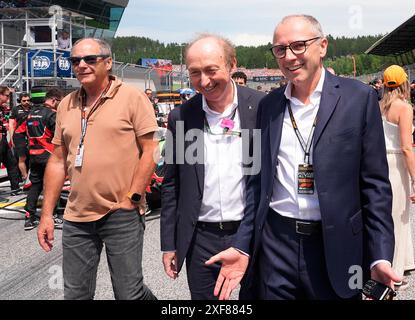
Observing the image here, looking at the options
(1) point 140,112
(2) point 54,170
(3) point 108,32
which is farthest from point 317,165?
(3) point 108,32

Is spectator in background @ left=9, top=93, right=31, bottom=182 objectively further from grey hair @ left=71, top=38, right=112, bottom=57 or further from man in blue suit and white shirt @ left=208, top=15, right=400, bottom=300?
man in blue suit and white shirt @ left=208, top=15, right=400, bottom=300

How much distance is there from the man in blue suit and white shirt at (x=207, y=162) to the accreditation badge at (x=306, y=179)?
37 cm

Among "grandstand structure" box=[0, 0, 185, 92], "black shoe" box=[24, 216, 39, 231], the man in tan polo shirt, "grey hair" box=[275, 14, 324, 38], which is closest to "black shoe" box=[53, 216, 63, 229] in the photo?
"black shoe" box=[24, 216, 39, 231]

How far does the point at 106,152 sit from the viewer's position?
112 inches

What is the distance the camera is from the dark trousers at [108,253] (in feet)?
9.36

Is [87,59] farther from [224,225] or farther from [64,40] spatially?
[64,40]

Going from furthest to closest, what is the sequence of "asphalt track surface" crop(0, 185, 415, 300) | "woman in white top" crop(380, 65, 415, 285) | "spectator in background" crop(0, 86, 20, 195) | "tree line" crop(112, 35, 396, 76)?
"tree line" crop(112, 35, 396, 76), "spectator in background" crop(0, 86, 20, 195), "asphalt track surface" crop(0, 185, 415, 300), "woman in white top" crop(380, 65, 415, 285)

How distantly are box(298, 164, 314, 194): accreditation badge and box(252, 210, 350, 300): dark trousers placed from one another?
185mm

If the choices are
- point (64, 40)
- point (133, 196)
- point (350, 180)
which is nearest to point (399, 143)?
point (350, 180)

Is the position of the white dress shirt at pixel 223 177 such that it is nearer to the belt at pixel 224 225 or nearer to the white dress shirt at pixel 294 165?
the belt at pixel 224 225

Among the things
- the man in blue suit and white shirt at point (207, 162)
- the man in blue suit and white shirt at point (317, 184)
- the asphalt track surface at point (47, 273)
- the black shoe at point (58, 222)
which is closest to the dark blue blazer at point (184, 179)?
the man in blue suit and white shirt at point (207, 162)

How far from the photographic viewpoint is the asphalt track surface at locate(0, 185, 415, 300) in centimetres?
416
